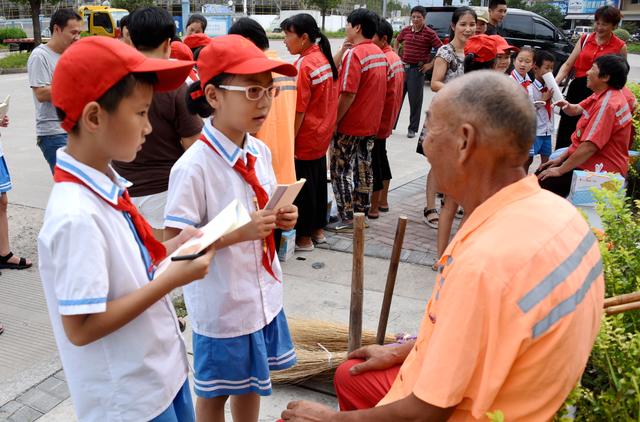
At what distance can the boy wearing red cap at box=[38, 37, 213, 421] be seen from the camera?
4.97ft

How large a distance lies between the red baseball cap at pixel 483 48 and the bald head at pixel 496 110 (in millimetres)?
3379

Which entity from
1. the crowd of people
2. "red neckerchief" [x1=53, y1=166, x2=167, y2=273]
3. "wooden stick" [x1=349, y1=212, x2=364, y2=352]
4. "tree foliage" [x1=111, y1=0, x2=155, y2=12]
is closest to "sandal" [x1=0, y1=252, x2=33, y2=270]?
the crowd of people


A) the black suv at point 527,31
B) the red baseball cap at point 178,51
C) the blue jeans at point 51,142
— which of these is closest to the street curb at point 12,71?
the black suv at point 527,31

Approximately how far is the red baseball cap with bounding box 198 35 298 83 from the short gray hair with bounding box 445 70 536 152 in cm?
88

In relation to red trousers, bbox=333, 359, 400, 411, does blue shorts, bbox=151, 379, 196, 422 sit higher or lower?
higher

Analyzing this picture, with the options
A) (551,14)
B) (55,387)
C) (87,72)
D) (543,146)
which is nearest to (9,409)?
(55,387)

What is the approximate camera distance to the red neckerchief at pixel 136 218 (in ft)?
5.21

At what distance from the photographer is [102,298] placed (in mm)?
1528

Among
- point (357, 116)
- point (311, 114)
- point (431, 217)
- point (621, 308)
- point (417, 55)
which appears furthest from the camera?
point (417, 55)

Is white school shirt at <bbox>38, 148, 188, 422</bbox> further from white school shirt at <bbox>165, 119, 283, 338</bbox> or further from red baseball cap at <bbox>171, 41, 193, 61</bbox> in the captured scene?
red baseball cap at <bbox>171, 41, 193, 61</bbox>

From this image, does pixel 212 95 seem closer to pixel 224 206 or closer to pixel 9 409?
pixel 224 206

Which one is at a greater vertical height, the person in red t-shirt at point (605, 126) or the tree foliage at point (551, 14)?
the tree foliage at point (551, 14)

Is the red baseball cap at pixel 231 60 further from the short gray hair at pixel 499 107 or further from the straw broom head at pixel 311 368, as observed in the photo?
the straw broom head at pixel 311 368

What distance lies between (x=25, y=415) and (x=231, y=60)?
2.03 meters
